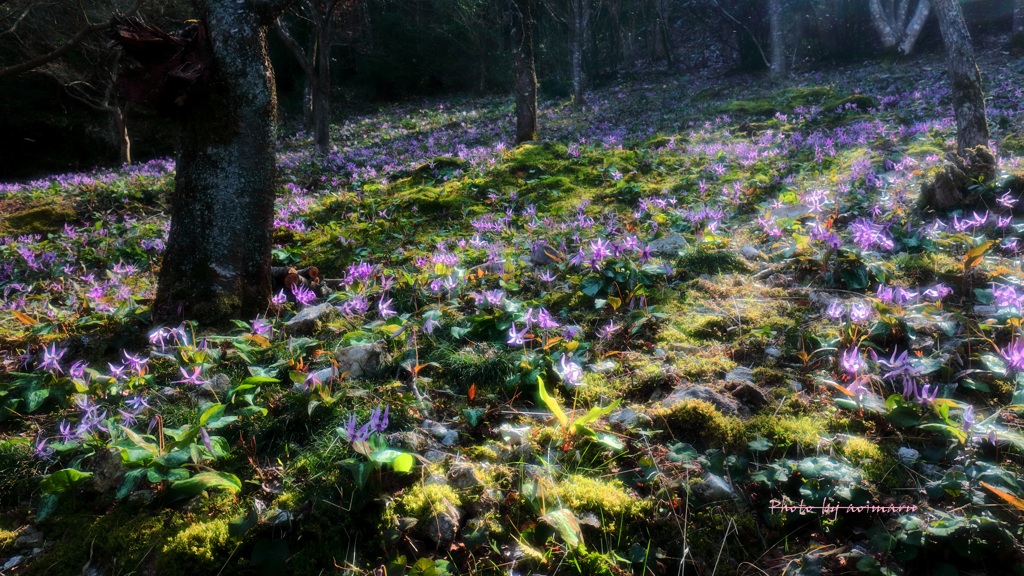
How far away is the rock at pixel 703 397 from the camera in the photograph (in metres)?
2.46

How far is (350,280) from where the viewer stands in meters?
4.04

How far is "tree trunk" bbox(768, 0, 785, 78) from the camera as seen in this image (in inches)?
755

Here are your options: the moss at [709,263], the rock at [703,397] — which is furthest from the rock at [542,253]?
the rock at [703,397]

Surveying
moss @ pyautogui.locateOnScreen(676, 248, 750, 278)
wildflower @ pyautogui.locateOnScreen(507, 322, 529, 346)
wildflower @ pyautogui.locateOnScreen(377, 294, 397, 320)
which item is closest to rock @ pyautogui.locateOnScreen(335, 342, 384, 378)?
wildflower @ pyautogui.locateOnScreen(377, 294, 397, 320)

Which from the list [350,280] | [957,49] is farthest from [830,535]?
[957,49]

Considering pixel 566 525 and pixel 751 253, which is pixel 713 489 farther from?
pixel 751 253

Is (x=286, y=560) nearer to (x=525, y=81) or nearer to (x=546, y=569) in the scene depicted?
(x=546, y=569)

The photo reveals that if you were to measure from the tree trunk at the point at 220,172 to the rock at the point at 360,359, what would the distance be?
1.22 m

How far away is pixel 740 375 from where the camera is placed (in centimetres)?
274

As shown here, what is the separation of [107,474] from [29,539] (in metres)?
0.30

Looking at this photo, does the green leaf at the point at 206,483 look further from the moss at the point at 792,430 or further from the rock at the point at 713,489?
the moss at the point at 792,430

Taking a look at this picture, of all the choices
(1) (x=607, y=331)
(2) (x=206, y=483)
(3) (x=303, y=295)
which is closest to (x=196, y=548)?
(2) (x=206, y=483)

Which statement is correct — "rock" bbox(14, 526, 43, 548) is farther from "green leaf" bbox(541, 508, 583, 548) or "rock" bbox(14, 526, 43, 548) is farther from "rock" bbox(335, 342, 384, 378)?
"green leaf" bbox(541, 508, 583, 548)

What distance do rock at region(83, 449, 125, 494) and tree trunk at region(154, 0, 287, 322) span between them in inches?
60.4
